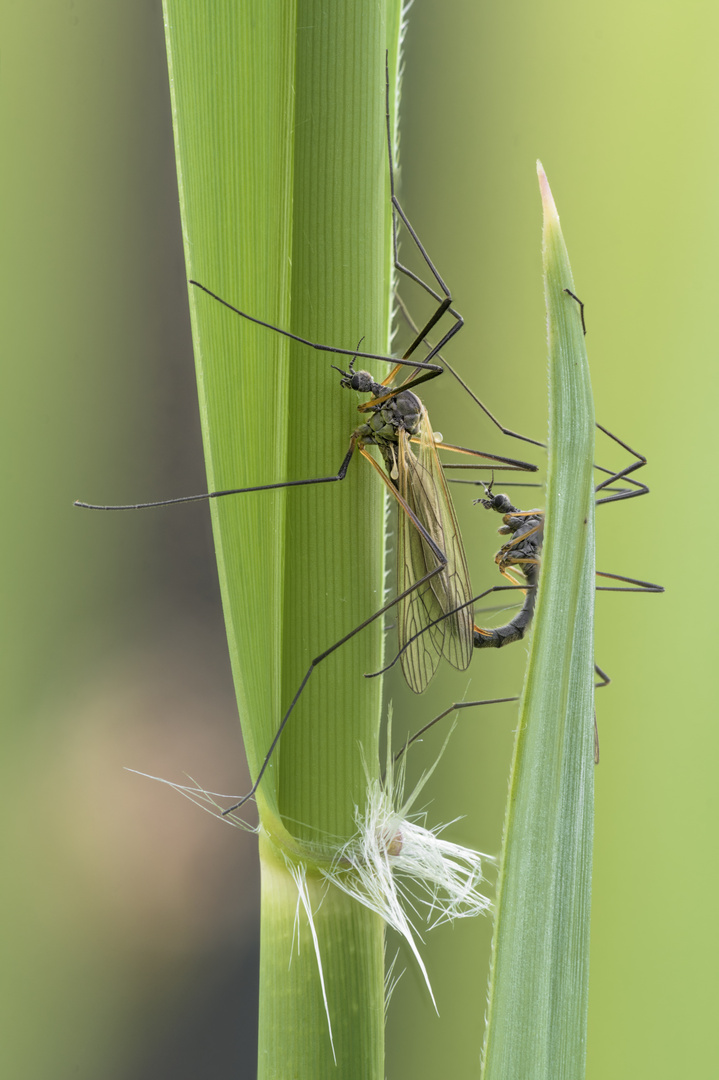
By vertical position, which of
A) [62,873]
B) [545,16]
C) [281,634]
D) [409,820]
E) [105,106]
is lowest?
[62,873]

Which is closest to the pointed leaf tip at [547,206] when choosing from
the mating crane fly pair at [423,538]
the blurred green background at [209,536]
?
the mating crane fly pair at [423,538]

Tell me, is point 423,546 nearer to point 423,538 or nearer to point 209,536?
point 423,538

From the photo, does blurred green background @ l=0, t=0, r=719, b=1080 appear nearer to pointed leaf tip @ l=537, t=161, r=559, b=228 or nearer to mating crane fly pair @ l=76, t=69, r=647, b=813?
mating crane fly pair @ l=76, t=69, r=647, b=813

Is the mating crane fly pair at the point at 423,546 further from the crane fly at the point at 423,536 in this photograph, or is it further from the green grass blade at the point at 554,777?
the green grass blade at the point at 554,777

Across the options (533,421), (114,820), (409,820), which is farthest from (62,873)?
(533,421)

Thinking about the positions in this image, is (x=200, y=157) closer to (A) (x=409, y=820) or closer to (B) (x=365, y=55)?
(B) (x=365, y=55)

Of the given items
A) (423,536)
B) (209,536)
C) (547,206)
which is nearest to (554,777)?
(547,206)
